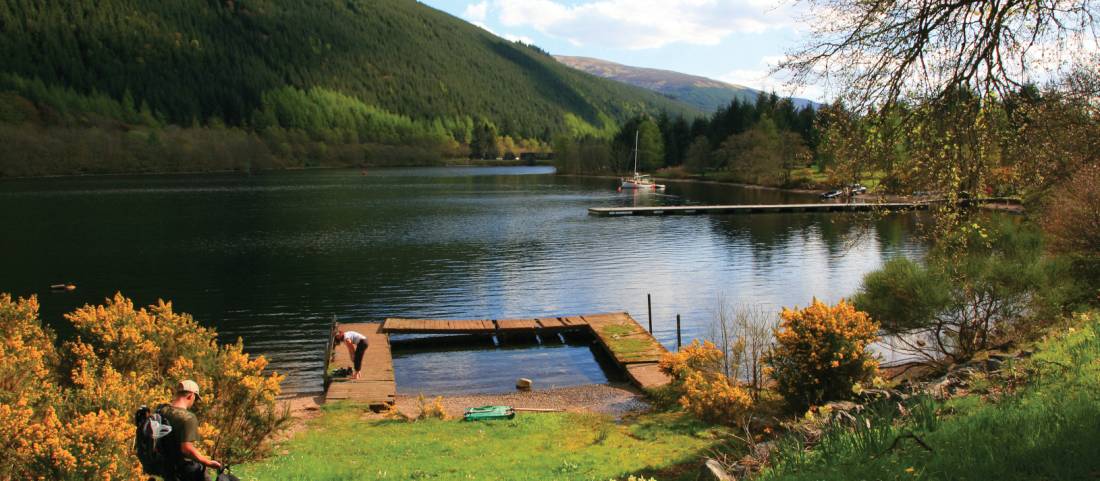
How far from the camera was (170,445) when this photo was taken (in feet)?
30.8

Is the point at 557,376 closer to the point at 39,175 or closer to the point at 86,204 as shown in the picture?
the point at 86,204

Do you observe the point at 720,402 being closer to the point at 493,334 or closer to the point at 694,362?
the point at 694,362

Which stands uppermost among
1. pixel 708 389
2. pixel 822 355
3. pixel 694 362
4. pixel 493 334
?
→ pixel 822 355

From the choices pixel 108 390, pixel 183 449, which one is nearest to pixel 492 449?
pixel 108 390

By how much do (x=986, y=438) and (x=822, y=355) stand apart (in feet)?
37.2

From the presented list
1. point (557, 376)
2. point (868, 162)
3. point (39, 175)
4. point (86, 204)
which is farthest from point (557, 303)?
point (39, 175)

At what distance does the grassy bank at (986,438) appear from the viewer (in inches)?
298

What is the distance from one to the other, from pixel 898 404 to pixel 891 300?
55.1 feet

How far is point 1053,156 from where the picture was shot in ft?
45.7

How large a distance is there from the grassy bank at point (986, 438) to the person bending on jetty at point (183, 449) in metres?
7.33

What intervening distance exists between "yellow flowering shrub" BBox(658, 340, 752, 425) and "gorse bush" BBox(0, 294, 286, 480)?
35.1 ft

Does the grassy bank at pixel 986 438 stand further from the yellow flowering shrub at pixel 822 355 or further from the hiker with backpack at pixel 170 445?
the yellow flowering shrub at pixel 822 355

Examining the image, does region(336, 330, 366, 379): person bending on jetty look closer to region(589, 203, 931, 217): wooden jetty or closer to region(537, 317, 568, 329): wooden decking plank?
region(537, 317, 568, 329): wooden decking plank

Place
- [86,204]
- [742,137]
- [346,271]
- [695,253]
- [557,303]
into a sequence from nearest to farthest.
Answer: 1. [557,303]
2. [346,271]
3. [695,253]
4. [86,204]
5. [742,137]
